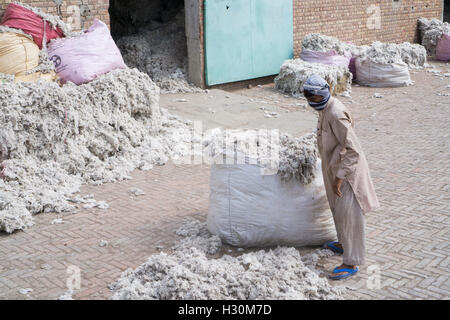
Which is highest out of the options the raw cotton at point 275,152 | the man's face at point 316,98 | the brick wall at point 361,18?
the brick wall at point 361,18

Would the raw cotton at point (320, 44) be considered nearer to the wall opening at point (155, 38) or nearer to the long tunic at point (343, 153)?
the wall opening at point (155, 38)

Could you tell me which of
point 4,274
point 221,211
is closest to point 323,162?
point 221,211

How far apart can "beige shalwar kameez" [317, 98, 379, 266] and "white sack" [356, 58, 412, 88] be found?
27.2 ft

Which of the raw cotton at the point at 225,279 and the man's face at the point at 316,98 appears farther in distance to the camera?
the man's face at the point at 316,98

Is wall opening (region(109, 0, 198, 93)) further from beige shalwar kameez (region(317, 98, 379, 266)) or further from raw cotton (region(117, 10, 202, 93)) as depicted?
beige shalwar kameez (region(317, 98, 379, 266))

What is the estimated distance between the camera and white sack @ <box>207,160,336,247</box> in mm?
4484

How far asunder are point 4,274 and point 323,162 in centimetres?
274

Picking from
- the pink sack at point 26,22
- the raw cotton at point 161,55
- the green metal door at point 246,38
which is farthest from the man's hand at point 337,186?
the green metal door at point 246,38

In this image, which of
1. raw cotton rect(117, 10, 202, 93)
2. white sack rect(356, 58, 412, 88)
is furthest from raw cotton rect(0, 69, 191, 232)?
white sack rect(356, 58, 412, 88)

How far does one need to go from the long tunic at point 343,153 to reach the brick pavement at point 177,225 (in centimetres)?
66

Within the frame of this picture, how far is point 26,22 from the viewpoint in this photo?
7375 mm

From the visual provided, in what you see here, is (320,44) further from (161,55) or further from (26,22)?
(26,22)

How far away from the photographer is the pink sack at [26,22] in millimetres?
7320
